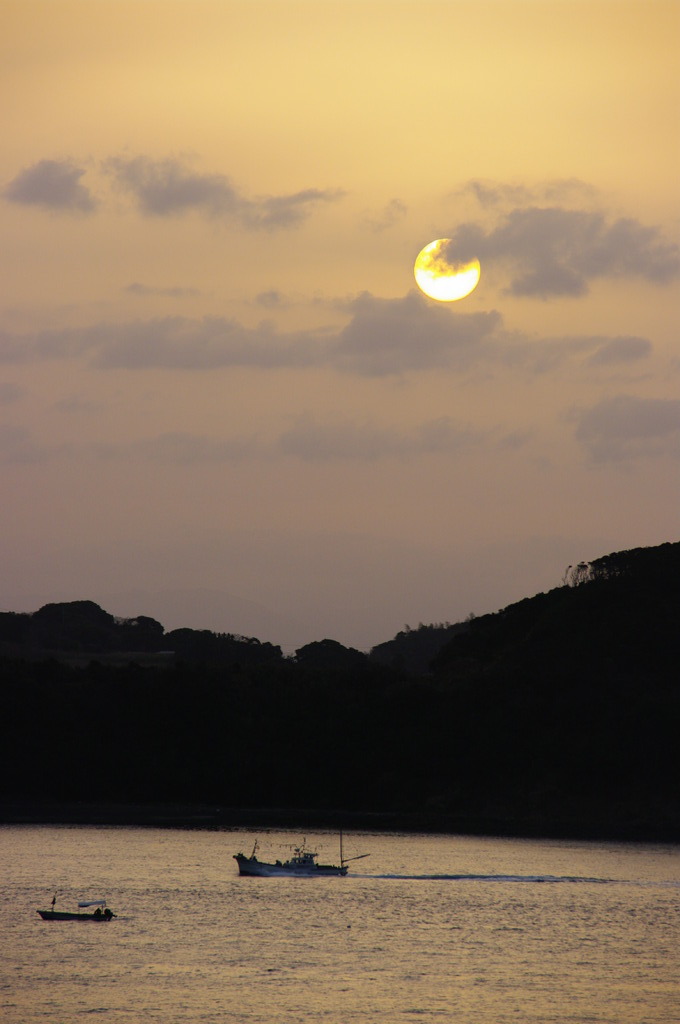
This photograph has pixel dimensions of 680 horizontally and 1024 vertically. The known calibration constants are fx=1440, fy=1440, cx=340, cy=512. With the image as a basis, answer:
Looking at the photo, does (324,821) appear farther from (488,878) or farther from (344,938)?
(344,938)

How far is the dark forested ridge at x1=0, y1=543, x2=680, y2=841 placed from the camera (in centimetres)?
14638

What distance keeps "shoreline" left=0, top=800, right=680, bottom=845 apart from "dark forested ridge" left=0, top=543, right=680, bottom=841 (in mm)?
377

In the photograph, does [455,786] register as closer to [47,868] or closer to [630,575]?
[630,575]

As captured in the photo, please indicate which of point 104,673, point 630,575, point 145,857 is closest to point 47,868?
point 145,857

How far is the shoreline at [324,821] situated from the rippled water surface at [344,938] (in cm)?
1618

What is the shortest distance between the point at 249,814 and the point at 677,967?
80681 millimetres

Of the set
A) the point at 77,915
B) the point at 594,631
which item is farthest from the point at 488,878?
the point at 594,631

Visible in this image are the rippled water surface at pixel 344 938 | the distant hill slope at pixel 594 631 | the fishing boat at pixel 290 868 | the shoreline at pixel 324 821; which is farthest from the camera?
Answer: the distant hill slope at pixel 594 631

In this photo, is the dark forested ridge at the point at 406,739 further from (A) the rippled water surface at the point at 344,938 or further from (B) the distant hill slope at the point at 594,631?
(A) the rippled water surface at the point at 344,938

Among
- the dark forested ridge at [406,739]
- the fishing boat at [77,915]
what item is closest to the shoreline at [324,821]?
the dark forested ridge at [406,739]

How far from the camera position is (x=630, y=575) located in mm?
169500

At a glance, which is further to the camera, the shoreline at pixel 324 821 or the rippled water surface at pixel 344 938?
the shoreline at pixel 324 821

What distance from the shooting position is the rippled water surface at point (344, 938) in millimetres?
62156

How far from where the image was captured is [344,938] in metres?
79.1
